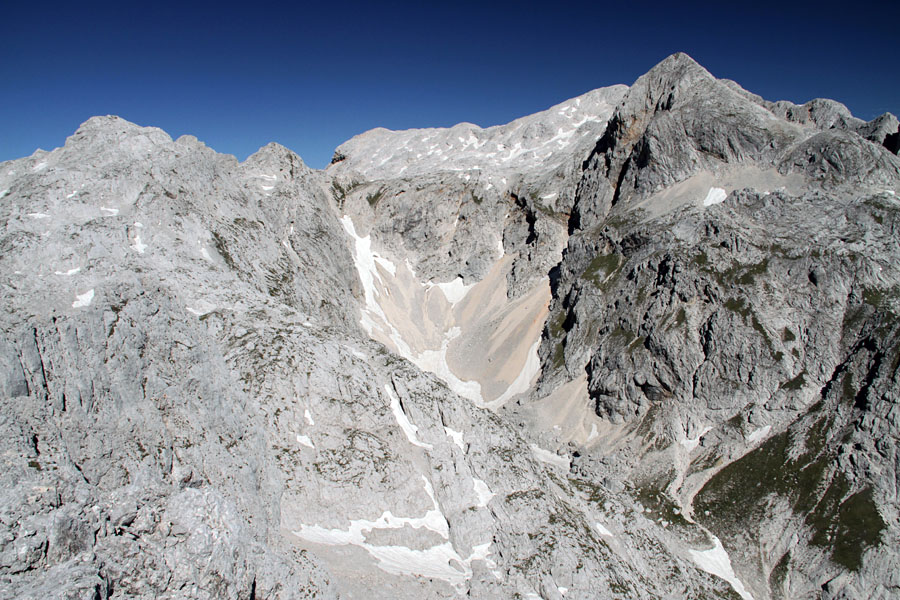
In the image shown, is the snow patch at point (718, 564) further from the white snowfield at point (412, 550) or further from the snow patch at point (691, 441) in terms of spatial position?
the white snowfield at point (412, 550)

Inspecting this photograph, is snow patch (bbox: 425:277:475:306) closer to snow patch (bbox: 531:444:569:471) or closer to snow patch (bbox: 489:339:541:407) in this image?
snow patch (bbox: 489:339:541:407)

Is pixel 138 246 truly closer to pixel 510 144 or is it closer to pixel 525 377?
pixel 525 377

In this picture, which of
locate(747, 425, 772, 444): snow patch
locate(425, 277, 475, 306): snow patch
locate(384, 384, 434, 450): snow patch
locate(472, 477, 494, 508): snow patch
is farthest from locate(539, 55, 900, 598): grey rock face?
locate(384, 384, 434, 450): snow patch

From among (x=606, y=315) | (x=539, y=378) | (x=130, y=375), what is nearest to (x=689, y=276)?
(x=606, y=315)

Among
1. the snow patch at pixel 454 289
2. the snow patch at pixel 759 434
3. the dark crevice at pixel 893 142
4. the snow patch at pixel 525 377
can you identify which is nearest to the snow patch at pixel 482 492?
the snow patch at pixel 759 434

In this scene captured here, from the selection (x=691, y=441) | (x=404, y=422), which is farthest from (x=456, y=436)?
(x=691, y=441)

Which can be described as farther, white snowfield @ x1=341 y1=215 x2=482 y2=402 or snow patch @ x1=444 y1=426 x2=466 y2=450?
white snowfield @ x1=341 y1=215 x2=482 y2=402

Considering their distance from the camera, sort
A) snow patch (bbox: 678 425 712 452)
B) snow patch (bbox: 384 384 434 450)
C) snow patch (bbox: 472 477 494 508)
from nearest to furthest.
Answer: snow patch (bbox: 472 477 494 508) < snow patch (bbox: 384 384 434 450) < snow patch (bbox: 678 425 712 452)
